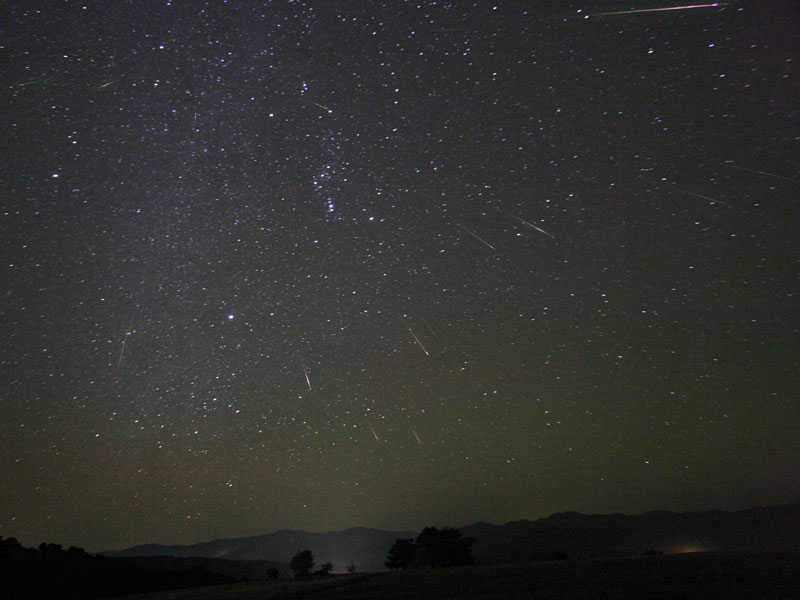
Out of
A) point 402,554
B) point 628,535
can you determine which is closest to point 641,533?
point 628,535

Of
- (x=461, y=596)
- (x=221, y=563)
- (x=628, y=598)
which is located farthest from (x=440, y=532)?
(x=221, y=563)

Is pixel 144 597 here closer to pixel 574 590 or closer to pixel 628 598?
pixel 574 590

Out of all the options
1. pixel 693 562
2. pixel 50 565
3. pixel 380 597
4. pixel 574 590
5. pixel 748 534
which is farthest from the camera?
pixel 748 534

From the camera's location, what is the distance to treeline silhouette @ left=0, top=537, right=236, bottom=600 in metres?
39.0

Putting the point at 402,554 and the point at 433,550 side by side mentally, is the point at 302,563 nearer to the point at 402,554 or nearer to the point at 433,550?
the point at 402,554

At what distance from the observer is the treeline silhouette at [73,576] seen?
39000 mm

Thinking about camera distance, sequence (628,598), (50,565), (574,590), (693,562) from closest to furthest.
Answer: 1. (628,598)
2. (574,590)
3. (693,562)
4. (50,565)

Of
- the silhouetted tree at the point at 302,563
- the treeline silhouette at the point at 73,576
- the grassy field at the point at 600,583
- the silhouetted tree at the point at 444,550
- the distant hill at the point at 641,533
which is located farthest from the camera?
the distant hill at the point at 641,533

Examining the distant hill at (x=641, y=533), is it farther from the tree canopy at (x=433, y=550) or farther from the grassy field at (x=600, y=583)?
the grassy field at (x=600, y=583)

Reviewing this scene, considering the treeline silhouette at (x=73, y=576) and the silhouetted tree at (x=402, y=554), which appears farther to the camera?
the silhouetted tree at (x=402, y=554)

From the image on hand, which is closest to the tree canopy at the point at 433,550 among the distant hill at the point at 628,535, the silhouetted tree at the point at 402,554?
the silhouetted tree at the point at 402,554

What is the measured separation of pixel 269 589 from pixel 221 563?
228ft

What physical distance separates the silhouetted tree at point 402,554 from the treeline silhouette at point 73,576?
16.8m

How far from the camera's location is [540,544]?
525 ft
